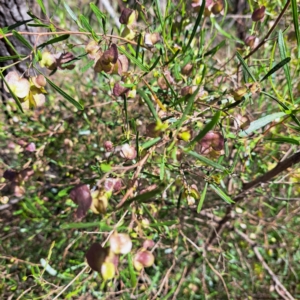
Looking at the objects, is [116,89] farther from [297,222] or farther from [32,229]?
[297,222]

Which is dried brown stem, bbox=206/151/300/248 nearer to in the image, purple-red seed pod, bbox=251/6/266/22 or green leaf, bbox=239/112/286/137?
green leaf, bbox=239/112/286/137

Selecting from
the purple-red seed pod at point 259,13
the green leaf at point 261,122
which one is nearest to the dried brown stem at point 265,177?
the green leaf at point 261,122

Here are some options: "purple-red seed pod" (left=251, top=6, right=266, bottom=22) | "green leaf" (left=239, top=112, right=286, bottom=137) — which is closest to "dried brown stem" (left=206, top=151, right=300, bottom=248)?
"green leaf" (left=239, top=112, right=286, bottom=137)

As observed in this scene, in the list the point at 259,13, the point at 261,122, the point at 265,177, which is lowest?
the point at 265,177

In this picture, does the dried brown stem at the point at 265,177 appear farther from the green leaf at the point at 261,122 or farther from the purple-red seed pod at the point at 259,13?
the purple-red seed pod at the point at 259,13

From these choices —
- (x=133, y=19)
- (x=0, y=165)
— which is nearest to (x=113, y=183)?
(x=133, y=19)

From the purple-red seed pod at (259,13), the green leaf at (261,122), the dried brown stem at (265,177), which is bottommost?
the dried brown stem at (265,177)

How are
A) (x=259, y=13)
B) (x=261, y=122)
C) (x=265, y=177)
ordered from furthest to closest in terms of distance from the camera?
(x=265, y=177), (x=259, y=13), (x=261, y=122)

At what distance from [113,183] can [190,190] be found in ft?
0.69

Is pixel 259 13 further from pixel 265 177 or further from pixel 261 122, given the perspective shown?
pixel 265 177

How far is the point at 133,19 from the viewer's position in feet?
2.20

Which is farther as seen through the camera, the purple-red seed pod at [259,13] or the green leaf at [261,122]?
the purple-red seed pod at [259,13]

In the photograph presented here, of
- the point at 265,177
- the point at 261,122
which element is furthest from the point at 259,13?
the point at 265,177

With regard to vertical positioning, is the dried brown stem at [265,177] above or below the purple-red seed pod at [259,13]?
below
